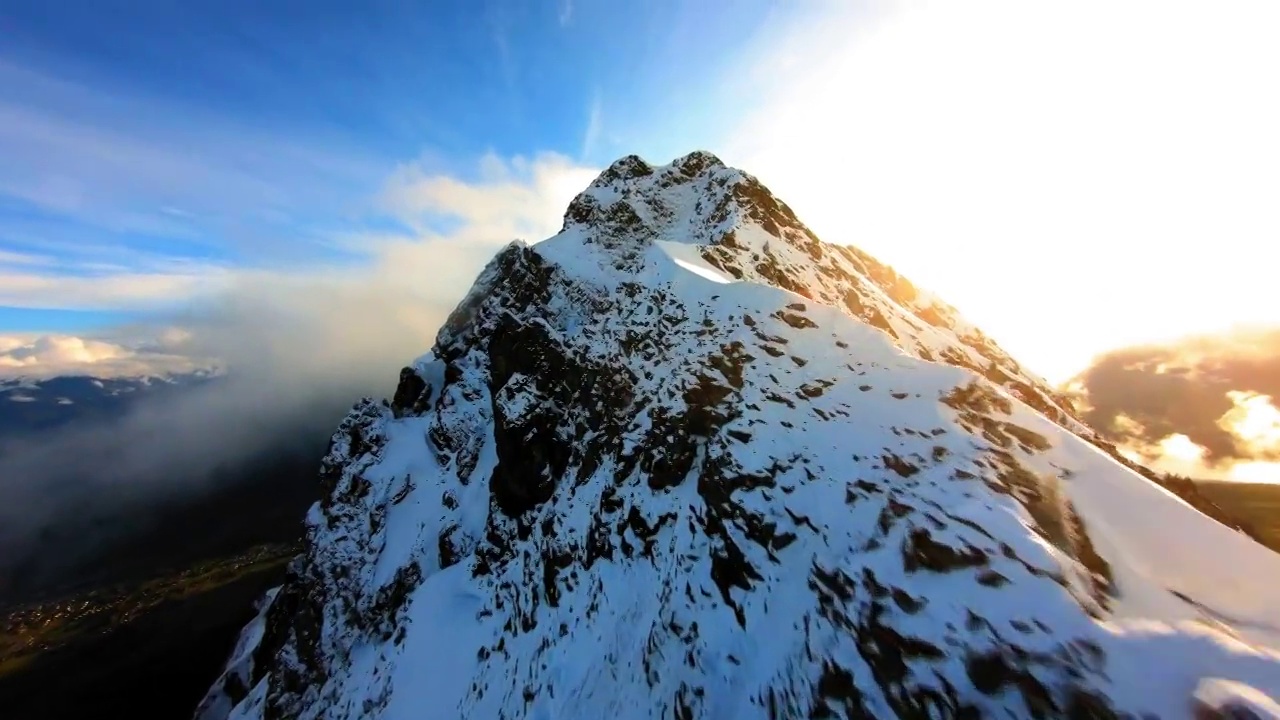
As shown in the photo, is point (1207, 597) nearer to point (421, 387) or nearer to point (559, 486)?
point (559, 486)

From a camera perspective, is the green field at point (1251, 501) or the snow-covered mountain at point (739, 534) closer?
the snow-covered mountain at point (739, 534)

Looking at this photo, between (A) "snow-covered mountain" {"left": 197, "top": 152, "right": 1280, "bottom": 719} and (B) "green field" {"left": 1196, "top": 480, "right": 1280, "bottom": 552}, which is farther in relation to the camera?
(B) "green field" {"left": 1196, "top": 480, "right": 1280, "bottom": 552}

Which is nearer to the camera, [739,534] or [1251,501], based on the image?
[739,534]

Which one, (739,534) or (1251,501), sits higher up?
(739,534)

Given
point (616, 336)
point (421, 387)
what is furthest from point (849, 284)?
point (421, 387)
